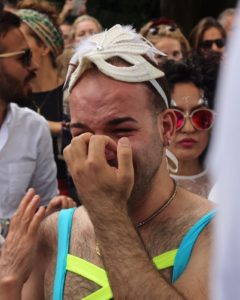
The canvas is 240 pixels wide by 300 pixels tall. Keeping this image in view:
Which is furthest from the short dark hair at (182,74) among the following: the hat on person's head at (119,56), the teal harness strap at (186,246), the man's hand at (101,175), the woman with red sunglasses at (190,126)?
the man's hand at (101,175)

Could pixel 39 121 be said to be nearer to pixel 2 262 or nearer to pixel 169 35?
→ pixel 2 262

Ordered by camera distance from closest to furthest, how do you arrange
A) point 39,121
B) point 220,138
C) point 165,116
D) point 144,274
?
point 220,138, point 144,274, point 165,116, point 39,121

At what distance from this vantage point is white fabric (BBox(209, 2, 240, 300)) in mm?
646

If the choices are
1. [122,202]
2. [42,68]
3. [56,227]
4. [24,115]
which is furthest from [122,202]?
[42,68]

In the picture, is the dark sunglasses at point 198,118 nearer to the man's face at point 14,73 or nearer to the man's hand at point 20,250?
the man's face at point 14,73

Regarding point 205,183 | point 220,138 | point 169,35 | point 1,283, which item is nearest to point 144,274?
point 1,283

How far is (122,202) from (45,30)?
167 inches

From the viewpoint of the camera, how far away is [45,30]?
5895 millimetres

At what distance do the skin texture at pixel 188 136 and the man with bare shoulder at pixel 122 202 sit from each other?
1.58 meters

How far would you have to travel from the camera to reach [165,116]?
2.32 metres

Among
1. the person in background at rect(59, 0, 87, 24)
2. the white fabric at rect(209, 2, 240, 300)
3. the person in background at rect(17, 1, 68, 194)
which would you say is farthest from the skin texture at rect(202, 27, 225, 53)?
the white fabric at rect(209, 2, 240, 300)

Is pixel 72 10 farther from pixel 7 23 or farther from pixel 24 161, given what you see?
pixel 24 161

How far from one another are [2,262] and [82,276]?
37 cm

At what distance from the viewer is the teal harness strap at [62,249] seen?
2148 mm
